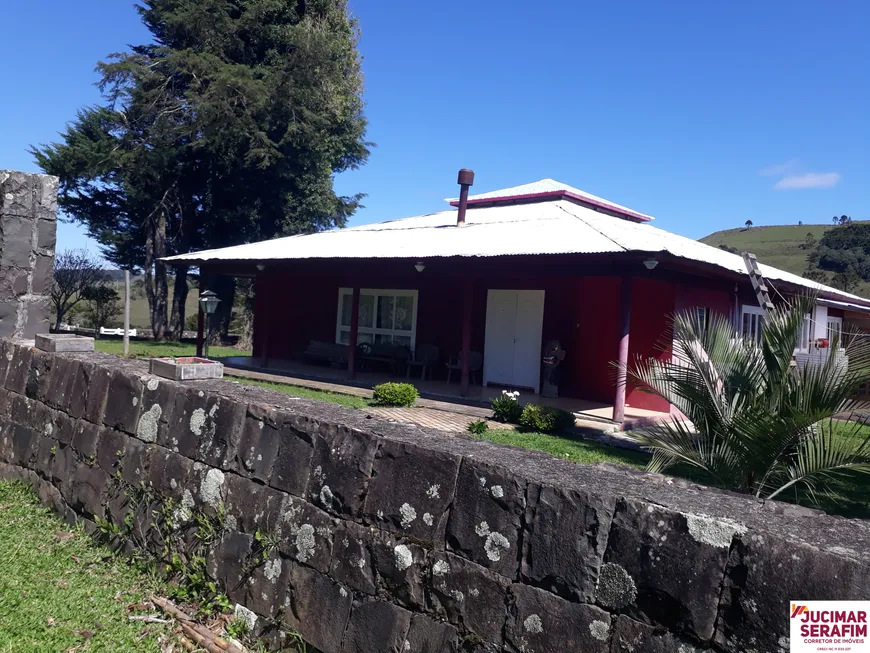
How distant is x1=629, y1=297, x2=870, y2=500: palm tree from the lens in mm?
3828

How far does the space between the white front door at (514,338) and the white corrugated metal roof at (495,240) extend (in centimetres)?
145

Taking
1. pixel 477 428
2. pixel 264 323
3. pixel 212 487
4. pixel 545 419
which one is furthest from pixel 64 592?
pixel 264 323

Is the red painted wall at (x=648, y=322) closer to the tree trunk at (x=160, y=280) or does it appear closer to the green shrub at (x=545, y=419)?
the green shrub at (x=545, y=419)

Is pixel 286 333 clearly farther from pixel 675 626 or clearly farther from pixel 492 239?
pixel 675 626

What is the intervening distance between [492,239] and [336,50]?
15734 millimetres

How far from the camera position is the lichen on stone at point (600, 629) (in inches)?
78.3

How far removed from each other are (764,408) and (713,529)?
8.03 ft

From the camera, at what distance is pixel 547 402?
12.6 meters

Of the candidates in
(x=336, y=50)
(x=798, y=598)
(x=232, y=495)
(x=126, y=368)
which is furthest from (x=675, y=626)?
(x=336, y=50)

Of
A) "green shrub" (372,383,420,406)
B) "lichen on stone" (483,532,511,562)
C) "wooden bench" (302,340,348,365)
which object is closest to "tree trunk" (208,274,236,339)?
"wooden bench" (302,340,348,365)

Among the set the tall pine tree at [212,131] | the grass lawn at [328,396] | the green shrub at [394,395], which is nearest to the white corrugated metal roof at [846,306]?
the green shrub at [394,395]

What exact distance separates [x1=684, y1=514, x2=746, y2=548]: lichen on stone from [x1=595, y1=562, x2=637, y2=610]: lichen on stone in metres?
0.24

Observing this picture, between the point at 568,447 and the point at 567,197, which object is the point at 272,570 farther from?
the point at 567,197

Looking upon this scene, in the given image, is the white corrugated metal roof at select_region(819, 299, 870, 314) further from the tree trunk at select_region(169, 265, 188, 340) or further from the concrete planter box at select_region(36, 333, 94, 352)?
the tree trunk at select_region(169, 265, 188, 340)
